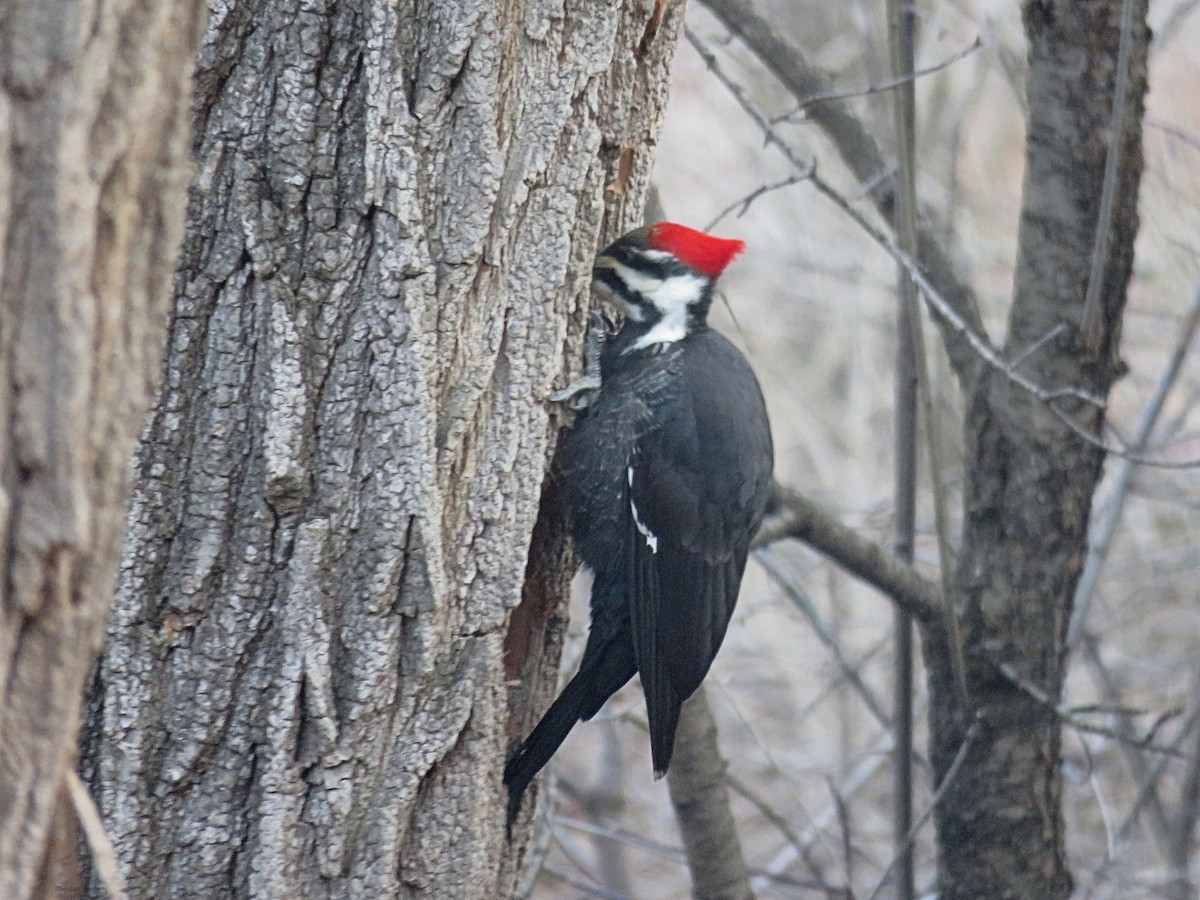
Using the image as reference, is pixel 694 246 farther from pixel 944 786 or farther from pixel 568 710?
pixel 944 786

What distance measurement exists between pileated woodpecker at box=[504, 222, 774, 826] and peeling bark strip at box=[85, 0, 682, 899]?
571 mm

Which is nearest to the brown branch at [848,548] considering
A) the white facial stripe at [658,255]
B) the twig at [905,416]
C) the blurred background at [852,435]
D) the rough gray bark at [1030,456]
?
the rough gray bark at [1030,456]

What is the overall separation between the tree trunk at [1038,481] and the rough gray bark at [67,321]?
2080 mm

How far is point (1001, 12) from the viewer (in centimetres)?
509

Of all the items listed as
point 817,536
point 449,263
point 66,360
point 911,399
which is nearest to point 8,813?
point 66,360

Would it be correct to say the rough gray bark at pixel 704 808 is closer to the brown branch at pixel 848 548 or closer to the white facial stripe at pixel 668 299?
the brown branch at pixel 848 548

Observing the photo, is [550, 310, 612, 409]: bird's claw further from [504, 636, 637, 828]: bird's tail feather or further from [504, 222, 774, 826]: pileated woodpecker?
[504, 636, 637, 828]: bird's tail feather

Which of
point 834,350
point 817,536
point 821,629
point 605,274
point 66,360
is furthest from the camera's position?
point 834,350

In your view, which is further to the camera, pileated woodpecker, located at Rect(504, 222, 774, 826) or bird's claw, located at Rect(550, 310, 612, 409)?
pileated woodpecker, located at Rect(504, 222, 774, 826)

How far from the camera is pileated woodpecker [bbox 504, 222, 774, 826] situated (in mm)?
2350

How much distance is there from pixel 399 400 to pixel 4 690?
0.83 metres

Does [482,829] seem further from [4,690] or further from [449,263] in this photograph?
[4,690]

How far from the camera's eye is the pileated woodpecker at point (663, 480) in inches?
92.5

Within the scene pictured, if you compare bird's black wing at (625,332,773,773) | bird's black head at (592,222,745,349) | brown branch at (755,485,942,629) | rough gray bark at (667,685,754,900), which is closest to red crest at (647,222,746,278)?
bird's black head at (592,222,745,349)
